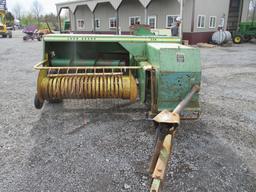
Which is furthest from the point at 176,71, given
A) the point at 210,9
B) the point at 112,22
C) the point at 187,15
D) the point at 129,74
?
the point at 112,22

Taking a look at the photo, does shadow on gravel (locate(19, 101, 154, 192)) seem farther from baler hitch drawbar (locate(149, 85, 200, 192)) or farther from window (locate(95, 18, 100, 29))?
→ window (locate(95, 18, 100, 29))

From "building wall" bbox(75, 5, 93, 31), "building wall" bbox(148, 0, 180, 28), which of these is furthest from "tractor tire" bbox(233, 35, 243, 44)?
"building wall" bbox(75, 5, 93, 31)

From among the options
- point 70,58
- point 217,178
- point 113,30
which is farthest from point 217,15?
point 217,178

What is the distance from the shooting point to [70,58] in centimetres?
461

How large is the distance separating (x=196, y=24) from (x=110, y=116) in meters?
15.0

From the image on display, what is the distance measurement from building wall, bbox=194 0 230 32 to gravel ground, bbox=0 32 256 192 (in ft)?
44.2

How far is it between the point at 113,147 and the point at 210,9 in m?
17.6

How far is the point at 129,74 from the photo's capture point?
3670 mm

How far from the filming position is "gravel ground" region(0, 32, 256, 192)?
8.00 ft

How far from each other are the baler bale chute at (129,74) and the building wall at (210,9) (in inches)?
553

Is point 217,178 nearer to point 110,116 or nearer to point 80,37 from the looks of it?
point 110,116

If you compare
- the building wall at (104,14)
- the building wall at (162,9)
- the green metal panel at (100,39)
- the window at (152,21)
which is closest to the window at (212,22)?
the building wall at (162,9)

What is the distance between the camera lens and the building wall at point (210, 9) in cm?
1695

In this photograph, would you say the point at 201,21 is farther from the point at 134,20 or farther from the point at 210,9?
the point at 134,20
